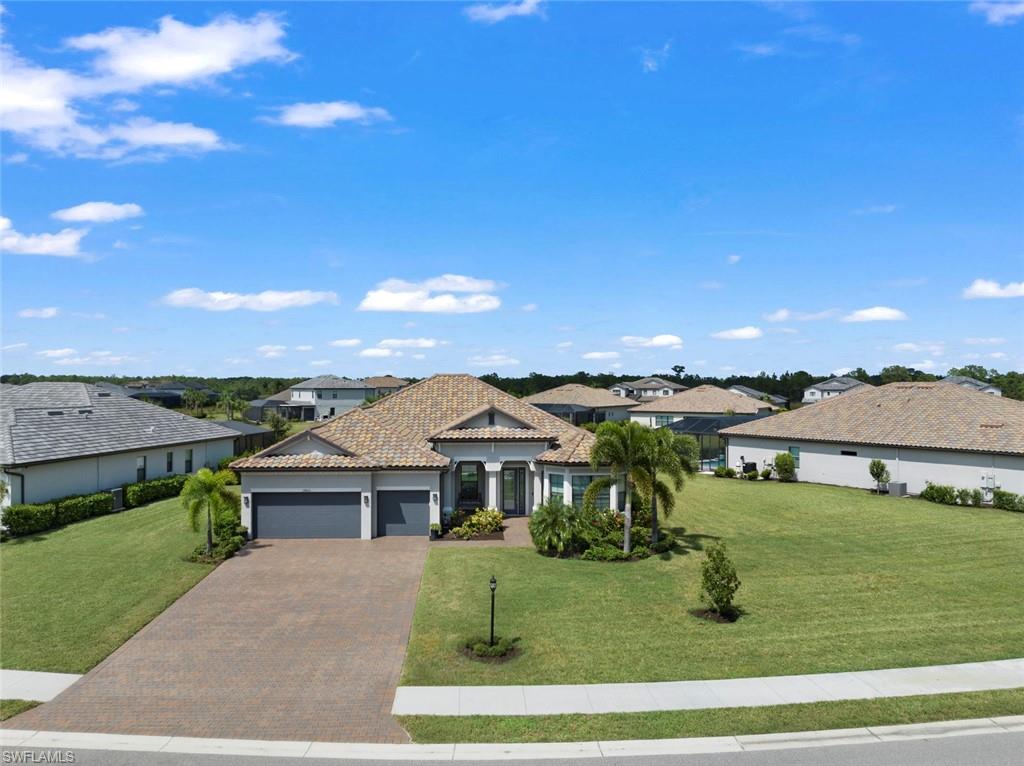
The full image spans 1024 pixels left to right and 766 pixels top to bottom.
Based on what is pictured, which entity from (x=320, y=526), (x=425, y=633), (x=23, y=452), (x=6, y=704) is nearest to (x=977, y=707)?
(x=425, y=633)

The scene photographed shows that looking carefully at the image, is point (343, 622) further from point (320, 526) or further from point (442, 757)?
point (320, 526)

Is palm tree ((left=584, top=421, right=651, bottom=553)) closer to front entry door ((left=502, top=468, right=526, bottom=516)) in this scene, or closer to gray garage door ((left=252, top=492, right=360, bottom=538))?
front entry door ((left=502, top=468, right=526, bottom=516))

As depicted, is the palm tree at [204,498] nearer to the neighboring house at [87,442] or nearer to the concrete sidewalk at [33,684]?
the concrete sidewalk at [33,684]

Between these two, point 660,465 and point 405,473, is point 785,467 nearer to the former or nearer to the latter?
point 660,465

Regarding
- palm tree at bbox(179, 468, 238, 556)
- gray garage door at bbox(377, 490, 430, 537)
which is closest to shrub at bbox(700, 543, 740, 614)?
gray garage door at bbox(377, 490, 430, 537)

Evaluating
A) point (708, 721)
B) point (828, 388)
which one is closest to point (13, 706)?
point (708, 721)

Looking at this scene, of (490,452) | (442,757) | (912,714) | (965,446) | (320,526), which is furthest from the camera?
(965,446)
